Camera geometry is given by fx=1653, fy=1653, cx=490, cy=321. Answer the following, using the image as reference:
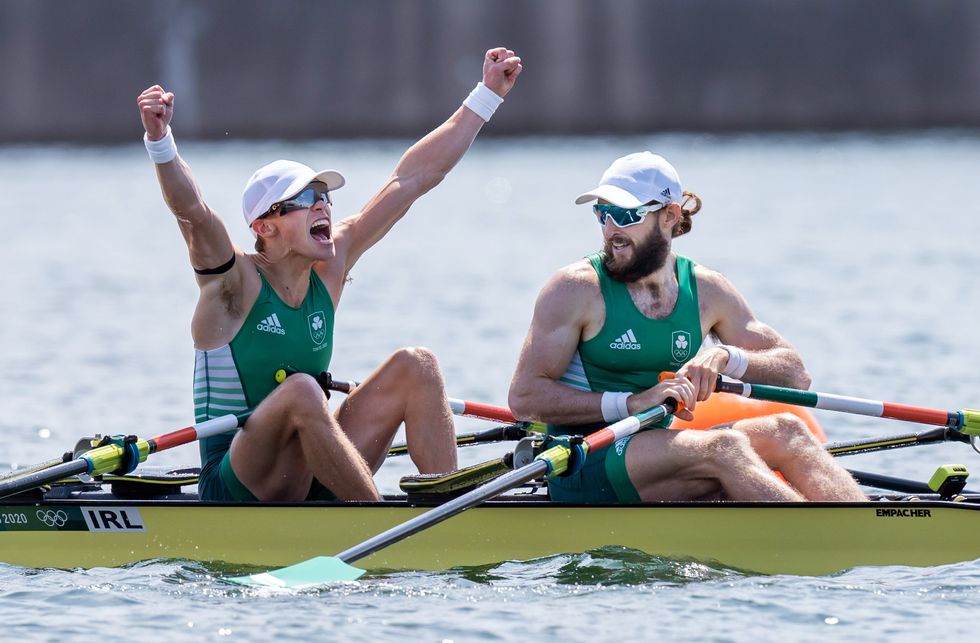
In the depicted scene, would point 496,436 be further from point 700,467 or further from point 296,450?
point 700,467

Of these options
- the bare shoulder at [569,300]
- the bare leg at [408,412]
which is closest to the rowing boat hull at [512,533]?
the bare leg at [408,412]

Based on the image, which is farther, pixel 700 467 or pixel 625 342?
pixel 625 342

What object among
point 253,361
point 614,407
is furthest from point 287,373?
point 614,407

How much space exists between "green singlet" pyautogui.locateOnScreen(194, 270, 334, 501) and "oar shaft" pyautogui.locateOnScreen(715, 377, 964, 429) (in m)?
1.99

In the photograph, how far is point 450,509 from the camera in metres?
7.37

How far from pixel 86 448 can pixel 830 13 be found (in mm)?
42698

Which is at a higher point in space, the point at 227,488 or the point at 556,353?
the point at 556,353

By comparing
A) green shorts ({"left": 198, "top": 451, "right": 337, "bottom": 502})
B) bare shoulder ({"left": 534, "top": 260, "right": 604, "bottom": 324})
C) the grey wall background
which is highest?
the grey wall background

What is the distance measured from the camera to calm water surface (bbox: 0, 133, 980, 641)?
7301 mm

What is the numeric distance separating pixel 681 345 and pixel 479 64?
136 ft

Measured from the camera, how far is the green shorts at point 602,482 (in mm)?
7719

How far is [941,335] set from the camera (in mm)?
17203

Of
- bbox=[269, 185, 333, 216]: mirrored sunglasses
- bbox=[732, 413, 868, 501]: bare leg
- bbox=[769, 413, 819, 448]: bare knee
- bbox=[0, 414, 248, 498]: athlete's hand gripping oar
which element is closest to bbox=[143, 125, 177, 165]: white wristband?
bbox=[269, 185, 333, 216]: mirrored sunglasses

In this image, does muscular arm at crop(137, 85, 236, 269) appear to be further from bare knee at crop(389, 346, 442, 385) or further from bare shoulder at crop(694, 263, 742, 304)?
bare shoulder at crop(694, 263, 742, 304)
